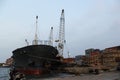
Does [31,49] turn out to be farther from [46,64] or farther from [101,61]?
[101,61]

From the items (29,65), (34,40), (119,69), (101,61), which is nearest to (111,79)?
(119,69)

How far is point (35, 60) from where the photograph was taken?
134 feet

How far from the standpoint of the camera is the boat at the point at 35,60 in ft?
130

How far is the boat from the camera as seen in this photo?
130 feet

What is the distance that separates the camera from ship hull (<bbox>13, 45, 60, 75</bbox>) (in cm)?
3959

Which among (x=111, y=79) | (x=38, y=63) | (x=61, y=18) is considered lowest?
(x=111, y=79)

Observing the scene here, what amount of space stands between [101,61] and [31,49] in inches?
602

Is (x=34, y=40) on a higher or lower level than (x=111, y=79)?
higher

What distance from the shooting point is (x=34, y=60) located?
40.7 m

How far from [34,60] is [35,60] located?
19cm

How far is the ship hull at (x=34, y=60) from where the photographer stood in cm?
3959

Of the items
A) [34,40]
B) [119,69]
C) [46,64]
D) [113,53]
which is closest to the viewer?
[119,69]

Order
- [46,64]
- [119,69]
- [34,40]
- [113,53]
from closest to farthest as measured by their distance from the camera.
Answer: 1. [119,69]
2. [46,64]
3. [113,53]
4. [34,40]

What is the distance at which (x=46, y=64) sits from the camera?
139 feet
